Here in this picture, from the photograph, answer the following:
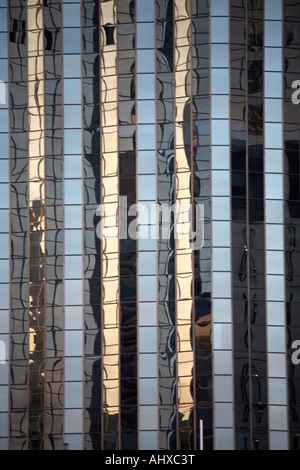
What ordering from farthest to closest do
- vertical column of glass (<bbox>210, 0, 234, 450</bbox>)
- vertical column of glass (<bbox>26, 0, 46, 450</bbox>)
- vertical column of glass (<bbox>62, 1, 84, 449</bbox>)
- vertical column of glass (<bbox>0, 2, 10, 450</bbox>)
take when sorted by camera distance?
1. vertical column of glass (<bbox>0, 2, 10, 450</bbox>)
2. vertical column of glass (<bbox>26, 0, 46, 450</bbox>)
3. vertical column of glass (<bbox>62, 1, 84, 449</bbox>)
4. vertical column of glass (<bbox>210, 0, 234, 450</bbox>)

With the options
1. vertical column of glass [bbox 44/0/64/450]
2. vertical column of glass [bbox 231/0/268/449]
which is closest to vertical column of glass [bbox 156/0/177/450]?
vertical column of glass [bbox 231/0/268/449]

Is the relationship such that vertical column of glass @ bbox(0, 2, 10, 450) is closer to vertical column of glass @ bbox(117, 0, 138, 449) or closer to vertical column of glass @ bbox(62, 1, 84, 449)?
vertical column of glass @ bbox(62, 1, 84, 449)

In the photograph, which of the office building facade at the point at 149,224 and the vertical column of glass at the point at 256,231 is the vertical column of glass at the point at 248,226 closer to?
the vertical column of glass at the point at 256,231

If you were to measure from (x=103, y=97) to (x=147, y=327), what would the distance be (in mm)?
17070

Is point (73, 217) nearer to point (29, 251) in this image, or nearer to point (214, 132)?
point (29, 251)

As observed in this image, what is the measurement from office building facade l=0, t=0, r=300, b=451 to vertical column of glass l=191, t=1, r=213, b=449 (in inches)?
4.0

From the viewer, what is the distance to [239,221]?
85.4 m

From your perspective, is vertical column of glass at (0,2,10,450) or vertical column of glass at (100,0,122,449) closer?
vertical column of glass at (100,0,122,449)

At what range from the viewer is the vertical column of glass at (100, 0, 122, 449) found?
3322 inches

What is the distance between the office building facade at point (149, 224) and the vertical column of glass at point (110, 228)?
4.1 inches

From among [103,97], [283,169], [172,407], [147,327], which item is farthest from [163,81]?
[172,407]

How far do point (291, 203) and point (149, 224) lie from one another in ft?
34.4

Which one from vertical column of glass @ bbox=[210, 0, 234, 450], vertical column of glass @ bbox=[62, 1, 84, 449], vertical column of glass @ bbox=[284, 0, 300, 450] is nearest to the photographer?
vertical column of glass @ bbox=[210, 0, 234, 450]

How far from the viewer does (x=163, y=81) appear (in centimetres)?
8594
